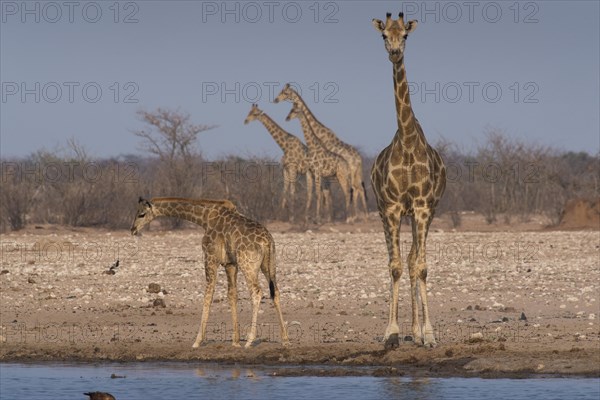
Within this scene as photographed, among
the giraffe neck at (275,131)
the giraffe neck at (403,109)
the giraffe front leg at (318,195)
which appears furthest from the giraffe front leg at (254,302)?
the giraffe neck at (275,131)

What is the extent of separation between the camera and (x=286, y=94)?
1423 inches

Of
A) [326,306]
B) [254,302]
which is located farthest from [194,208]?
[326,306]

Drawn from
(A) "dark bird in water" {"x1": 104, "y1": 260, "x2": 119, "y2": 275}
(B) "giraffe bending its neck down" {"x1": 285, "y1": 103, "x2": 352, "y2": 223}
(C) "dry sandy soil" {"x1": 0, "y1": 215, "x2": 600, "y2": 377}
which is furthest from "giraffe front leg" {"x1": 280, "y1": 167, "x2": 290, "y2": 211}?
(A) "dark bird in water" {"x1": 104, "y1": 260, "x2": 119, "y2": 275}

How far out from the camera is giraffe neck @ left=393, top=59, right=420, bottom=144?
44.7 ft

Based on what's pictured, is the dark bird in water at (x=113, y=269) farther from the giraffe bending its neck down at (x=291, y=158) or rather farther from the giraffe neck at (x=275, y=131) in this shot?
the giraffe neck at (x=275, y=131)

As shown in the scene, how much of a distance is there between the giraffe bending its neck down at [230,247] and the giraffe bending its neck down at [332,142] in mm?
21125

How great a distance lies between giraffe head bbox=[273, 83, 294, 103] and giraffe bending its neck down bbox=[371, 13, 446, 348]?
73.5 feet

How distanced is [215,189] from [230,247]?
19830 mm

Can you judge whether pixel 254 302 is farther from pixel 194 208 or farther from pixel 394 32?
pixel 394 32

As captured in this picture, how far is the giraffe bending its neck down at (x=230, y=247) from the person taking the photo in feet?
44.0

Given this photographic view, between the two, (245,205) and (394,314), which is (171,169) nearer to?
(245,205)

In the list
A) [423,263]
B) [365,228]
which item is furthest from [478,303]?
[365,228]

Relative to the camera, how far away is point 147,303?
17.8 metres

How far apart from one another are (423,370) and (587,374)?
1.67 metres
